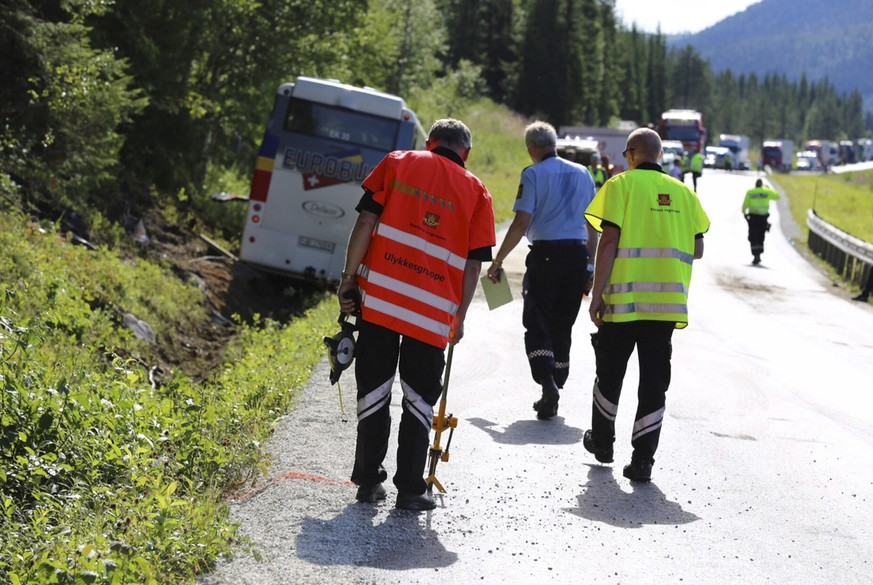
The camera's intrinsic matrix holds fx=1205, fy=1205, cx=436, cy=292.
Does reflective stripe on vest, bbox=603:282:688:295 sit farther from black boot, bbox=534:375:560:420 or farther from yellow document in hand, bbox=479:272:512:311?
black boot, bbox=534:375:560:420

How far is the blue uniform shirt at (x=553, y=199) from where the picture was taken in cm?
884

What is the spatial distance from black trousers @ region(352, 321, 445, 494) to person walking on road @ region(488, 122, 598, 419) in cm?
279

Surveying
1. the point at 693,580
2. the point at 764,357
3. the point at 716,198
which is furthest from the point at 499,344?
the point at 716,198

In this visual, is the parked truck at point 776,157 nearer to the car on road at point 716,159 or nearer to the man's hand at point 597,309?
the car on road at point 716,159

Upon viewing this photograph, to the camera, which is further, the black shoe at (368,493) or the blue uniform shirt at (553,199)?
the blue uniform shirt at (553,199)

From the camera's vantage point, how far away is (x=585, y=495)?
664 cm

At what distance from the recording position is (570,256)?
8.91m

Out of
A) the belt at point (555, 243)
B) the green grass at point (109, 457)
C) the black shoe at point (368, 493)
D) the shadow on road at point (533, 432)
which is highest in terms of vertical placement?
the belt at point (555, 243)

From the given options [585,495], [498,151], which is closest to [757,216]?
[585,495]

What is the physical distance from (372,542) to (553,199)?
4.08 meters

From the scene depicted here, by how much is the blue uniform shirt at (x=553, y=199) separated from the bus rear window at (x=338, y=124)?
31.2 ft

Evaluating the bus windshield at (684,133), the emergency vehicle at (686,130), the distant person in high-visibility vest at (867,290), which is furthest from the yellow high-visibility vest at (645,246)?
the bus windshield at (684,133)

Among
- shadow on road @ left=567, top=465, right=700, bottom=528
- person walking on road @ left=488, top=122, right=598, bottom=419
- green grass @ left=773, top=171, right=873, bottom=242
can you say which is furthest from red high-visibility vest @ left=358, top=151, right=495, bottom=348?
green grass @ left=773, top=171, right=873, bottom=242

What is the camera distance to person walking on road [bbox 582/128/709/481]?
23.5ft
